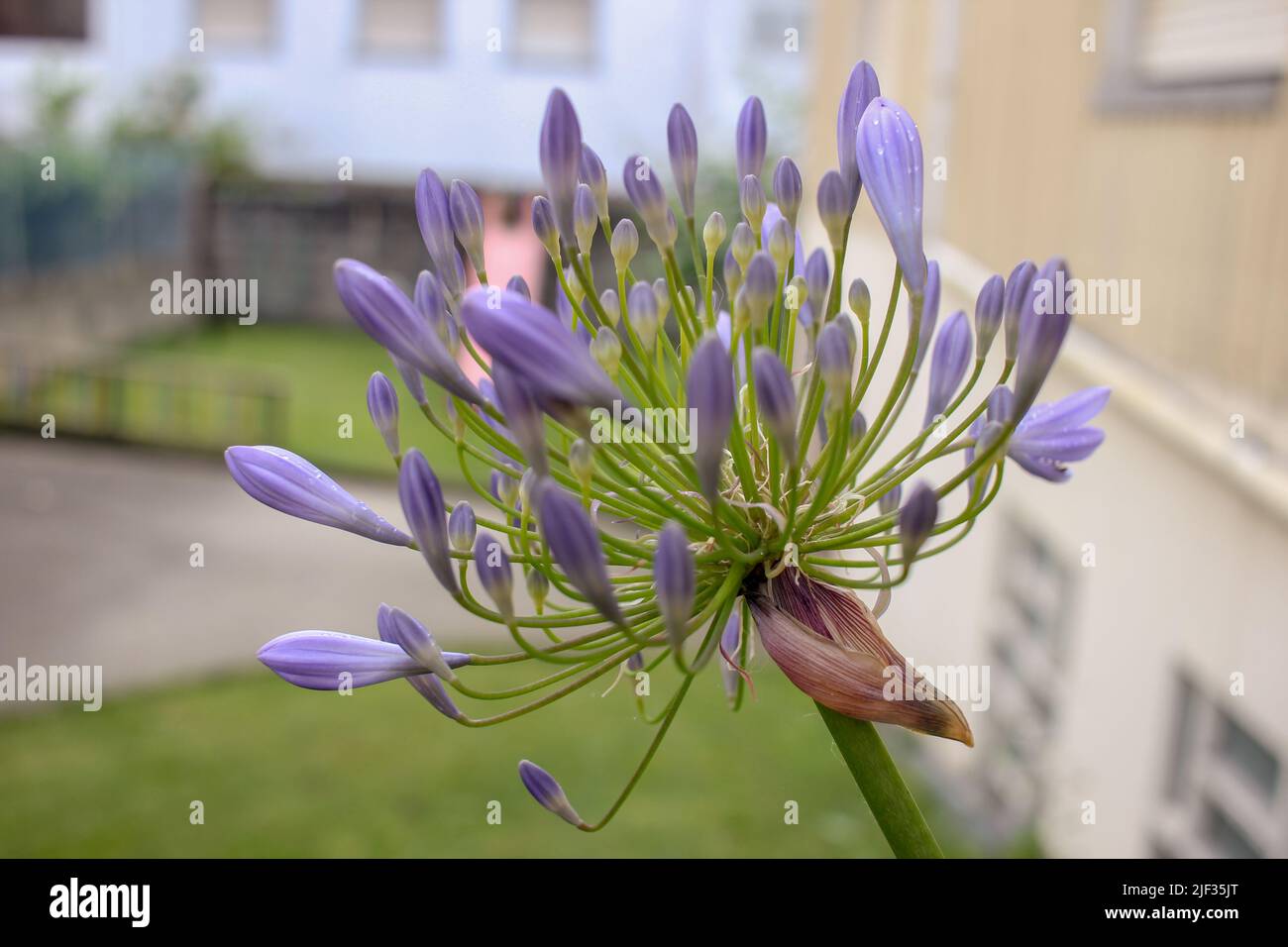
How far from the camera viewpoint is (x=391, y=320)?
2.44ft

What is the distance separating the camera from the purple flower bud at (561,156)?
0.80m

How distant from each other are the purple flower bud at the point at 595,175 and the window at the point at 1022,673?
121 inches

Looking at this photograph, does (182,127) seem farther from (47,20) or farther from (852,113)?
(852,113)

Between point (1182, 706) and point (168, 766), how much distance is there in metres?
3.55

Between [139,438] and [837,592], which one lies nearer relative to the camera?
[837,592]

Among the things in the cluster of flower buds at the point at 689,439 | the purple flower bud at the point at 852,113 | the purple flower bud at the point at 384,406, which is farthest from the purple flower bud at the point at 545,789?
the purple flower bud at the point at 852,113

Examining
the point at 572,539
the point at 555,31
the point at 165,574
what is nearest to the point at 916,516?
the point at 572,539

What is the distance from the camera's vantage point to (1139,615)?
306 centimetres

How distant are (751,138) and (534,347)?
0.36m

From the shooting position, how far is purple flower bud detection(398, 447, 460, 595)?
0.75m

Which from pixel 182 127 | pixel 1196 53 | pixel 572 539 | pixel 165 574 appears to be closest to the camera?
pixel 572 539

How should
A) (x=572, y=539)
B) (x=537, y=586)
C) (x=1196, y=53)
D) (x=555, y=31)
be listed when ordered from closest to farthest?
(x=572, y=539) → (x=537, y=586) → (x=1196, y=53) → (x=555, y=31)
